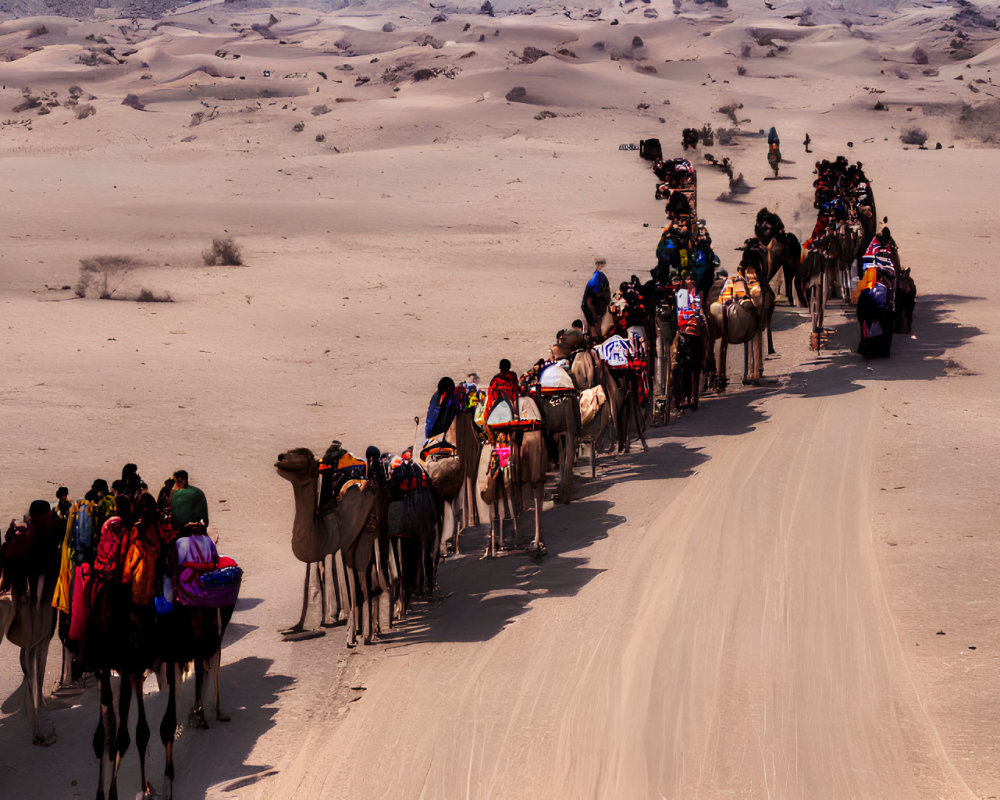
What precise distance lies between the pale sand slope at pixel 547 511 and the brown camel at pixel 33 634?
0.20 meters

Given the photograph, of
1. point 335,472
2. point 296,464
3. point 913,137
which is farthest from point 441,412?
point 913,137

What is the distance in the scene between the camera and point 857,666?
30.5ft

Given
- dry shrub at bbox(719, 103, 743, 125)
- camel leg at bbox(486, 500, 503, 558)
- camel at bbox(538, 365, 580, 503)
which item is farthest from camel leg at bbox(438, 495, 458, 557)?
dry shrub at bbox(719, 103, 743, 125)

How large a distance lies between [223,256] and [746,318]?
13649 mm

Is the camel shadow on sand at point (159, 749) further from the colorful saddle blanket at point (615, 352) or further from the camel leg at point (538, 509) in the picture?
the colorful saddle blanket at point (615, 352)

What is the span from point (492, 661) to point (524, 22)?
102 meters

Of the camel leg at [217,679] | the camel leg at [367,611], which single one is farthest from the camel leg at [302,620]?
the camel leg at [217,679]

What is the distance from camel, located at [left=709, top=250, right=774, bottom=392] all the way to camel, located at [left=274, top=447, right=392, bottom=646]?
8.62 metres

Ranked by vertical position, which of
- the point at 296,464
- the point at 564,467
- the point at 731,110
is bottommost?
the point at 564,467

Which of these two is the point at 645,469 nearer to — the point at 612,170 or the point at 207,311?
the point at 207,311

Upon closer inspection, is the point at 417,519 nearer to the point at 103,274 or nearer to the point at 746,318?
the point at 746,318

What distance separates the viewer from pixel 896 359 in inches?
768

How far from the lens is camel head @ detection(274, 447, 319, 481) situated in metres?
9.14

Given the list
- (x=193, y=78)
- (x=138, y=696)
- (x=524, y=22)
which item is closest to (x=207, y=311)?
(x=138, y=696)
